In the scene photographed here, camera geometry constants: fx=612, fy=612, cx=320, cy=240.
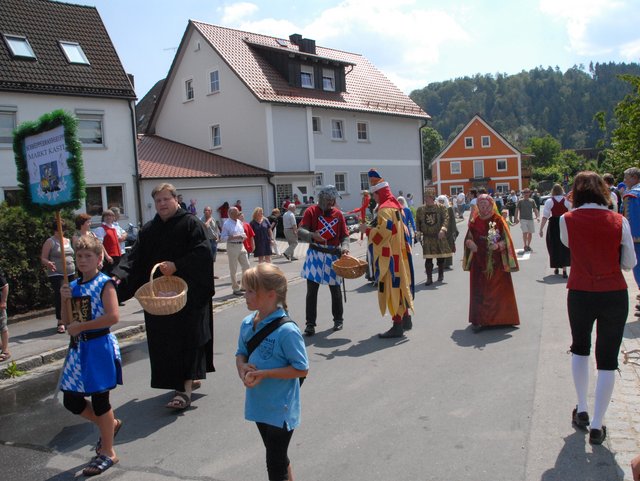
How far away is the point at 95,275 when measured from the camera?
444 centimetres

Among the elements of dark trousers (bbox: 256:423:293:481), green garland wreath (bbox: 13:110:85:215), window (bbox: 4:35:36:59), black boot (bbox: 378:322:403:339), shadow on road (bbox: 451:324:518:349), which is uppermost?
window (bbox: 4:35:36:59)

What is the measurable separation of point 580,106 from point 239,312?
541 feet

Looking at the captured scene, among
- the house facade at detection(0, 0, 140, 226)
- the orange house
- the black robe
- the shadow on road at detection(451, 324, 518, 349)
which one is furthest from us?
the orange house

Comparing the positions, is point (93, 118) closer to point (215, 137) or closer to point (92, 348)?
point (215, 137)

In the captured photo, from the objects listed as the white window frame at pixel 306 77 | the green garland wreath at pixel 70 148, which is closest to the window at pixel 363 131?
the white window frame at pixel 306 77

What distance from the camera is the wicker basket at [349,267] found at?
757 cm

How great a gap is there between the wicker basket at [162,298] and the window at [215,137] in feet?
89.1

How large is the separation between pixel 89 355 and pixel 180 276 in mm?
1304

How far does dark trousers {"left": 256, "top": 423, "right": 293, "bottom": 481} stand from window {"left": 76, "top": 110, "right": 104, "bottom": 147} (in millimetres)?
20558

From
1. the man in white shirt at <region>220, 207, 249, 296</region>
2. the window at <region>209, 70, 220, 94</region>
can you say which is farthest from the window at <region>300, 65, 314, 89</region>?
the man in white shirt at <region>220, 207, 249, 296</region>

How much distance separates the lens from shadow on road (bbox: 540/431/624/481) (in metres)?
3.85

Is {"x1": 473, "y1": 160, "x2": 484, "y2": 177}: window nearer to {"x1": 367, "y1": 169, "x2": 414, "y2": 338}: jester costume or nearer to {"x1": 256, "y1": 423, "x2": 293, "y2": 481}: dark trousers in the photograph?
{"x1": 367, "y1": 169, "x2": 414, "y2": 338}: jester costume

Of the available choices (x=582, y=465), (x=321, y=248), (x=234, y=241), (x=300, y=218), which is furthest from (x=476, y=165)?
(x=582, y=465)

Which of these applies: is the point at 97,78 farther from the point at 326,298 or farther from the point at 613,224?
the point at 613,224
